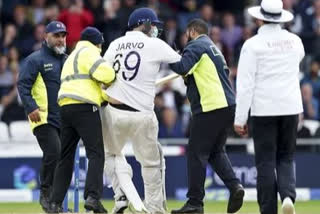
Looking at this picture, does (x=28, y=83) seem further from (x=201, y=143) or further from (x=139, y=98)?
(x=201, y=143)

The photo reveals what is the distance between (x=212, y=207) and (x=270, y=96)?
6.92 meters

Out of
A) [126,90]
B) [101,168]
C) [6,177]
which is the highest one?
[126,90]

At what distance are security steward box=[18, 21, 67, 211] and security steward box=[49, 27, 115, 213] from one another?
118 cm

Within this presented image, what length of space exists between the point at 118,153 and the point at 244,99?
A: 96.2 inches

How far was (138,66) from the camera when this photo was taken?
16.4 metres

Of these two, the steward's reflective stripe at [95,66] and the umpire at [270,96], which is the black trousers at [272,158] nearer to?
the umpire at [270,96]

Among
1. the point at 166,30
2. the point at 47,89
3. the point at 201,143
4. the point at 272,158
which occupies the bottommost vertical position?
the point at 166,30

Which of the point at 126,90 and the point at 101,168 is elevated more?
the point at 126,90

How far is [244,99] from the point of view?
1515 cm

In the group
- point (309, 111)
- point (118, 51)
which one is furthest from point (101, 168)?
point (309, 111)

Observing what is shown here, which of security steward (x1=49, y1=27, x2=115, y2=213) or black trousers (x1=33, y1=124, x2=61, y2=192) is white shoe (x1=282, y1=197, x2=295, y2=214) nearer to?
security steward (x1=49, y1=27, x2=115, y2=213)

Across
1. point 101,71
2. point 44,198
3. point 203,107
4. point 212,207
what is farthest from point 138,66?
point 212,207

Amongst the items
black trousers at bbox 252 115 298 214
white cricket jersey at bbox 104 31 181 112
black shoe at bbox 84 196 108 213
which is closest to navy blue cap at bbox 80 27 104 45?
white cricket jersey at bbox 104 31 181 112

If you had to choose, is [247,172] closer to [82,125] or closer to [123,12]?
[123,12]
